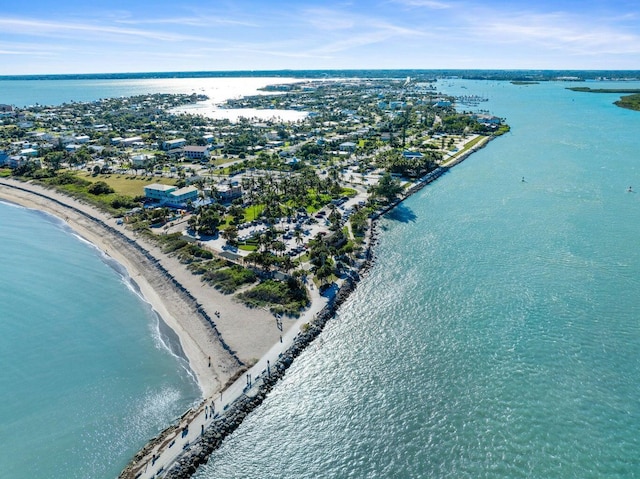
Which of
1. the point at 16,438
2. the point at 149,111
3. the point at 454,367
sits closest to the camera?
the point at 16,438

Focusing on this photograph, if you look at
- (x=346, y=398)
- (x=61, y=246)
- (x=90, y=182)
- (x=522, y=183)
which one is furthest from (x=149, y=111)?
(x=346, y=398)

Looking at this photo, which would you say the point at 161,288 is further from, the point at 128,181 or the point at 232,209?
the point at 128,181

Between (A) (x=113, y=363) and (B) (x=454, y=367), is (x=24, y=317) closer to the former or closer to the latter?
(A) (x=113, y=363)

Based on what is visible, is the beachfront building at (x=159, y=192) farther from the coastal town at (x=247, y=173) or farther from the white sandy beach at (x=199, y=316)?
the white sandy beach at (x=199, y=316)

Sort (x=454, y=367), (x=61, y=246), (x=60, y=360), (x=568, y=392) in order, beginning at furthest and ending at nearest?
(x=61, y=246) → (x=60, y=360) → (x=454, y=367) → (x=568, y=392)

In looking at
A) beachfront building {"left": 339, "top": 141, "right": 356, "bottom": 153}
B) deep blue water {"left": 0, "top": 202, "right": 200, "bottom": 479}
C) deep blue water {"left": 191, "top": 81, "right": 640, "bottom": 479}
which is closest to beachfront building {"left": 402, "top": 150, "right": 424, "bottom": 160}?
beachfront building {"left": 339, "top": 141, "right": 356, "bottom": 153}
